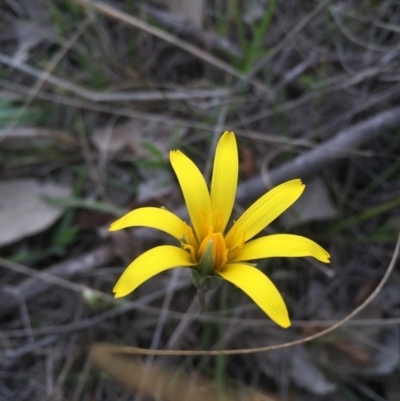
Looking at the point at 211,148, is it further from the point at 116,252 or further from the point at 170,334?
the point at 170,334

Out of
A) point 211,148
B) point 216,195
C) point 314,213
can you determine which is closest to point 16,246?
point 211,148

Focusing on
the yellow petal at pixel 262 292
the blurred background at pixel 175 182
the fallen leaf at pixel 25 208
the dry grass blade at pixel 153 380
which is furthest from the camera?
the fallen leaf at pixel 25 208

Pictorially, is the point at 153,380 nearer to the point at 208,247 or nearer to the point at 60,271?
the point at 60,271

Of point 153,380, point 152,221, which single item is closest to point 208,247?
point 152,221

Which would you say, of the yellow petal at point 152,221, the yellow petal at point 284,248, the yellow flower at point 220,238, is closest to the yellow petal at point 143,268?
the yellow flower at point 220,238

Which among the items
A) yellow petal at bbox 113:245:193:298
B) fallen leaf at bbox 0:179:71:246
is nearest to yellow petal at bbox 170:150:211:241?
yellow petal at bbox 113:245:193:298

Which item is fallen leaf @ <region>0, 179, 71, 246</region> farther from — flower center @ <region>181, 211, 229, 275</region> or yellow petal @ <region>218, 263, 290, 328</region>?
yellow petal @ <region>218, 263, 290, 328</region>

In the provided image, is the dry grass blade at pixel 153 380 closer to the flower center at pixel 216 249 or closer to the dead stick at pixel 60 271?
the dead stick at pixel 60 271
